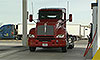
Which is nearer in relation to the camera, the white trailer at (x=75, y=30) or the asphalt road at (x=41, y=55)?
the asphalt road at (x=41, y=55)

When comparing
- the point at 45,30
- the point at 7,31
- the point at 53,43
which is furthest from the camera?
the point at 7,31

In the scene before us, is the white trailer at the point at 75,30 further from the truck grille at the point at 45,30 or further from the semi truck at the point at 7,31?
the truck grille at the point at 45,30

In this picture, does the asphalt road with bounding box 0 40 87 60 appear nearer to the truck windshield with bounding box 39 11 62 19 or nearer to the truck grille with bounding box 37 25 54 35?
the truck grille with bounding box 37 25 54 35

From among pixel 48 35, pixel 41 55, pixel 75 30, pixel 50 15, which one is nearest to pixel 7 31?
pixel 75 30

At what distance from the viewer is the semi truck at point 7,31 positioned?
124ft

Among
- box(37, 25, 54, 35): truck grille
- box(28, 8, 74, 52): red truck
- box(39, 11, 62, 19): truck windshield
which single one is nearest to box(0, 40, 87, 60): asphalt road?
box(28, 8, 74, 52): red truck

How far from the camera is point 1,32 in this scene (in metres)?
38.1

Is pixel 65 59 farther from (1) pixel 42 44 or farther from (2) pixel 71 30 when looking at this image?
(2) pixel 71 30

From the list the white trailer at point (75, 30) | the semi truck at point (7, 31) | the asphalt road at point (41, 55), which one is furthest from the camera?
the white trailer at point (75, 30)

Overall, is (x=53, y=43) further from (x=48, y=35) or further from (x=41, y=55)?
(x=41, y=55)

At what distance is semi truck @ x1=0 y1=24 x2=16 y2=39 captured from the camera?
124ft

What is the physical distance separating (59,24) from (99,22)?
17.7ft

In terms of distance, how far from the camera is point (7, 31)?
1492 inches

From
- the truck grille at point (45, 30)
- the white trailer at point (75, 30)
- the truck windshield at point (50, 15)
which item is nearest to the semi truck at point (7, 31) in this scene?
the white trailer at point (75, 30)
